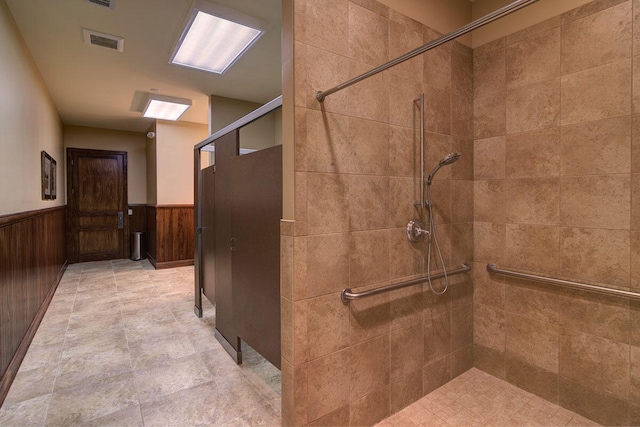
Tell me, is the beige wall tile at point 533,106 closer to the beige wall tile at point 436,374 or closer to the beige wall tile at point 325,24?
the beige wall tile at point 325,24

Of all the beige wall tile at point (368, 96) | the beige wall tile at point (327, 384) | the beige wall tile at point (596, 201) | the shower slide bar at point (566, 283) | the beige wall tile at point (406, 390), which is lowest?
the beige wall tile at point (406, 390)

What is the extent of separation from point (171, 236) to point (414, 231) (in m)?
5.18

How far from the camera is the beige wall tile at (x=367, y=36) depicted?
1692 millimetres

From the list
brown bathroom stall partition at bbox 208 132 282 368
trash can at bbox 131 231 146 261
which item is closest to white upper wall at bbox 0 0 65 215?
brown bathroom stall partition at bbox 208 132 282 368

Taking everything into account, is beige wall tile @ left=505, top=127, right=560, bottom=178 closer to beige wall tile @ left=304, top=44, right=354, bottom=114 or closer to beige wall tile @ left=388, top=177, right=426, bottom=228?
beige wall tile @ left=388, top=177, right=426, bottom=228

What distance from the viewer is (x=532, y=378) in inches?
81.7

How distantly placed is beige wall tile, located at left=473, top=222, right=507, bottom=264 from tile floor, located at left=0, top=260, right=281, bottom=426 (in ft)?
5.67

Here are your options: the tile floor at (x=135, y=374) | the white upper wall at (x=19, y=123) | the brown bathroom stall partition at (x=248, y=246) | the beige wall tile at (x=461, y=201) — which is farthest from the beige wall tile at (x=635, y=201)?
the white upper wall at (x=19, y=123)

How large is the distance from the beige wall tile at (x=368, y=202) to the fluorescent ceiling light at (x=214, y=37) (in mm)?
1819

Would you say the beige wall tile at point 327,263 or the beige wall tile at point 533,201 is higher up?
the beige wall tile at point 533,201

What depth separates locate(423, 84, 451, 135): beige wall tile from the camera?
80.0 inches

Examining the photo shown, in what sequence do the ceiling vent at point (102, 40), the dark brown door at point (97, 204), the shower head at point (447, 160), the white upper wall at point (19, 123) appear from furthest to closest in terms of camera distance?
1. the dark brown door at point (97, 204)
2. the ceiling vent at point (102, 40)
3. the white upper wall at point (19, 123)
4. the shower head at point (447, 160)

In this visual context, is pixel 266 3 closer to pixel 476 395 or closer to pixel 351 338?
pixel 351 338

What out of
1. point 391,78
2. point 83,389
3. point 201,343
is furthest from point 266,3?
point 83,389
